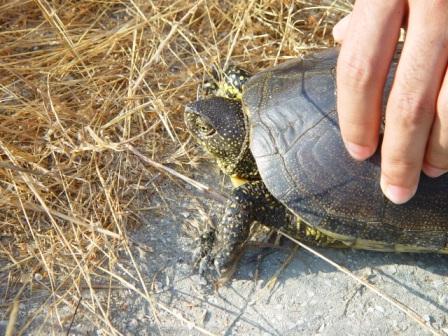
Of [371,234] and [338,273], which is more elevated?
[371,234]

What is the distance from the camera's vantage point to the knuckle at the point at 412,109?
158cm

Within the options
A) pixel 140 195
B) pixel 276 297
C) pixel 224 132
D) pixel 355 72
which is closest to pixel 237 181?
pixel 224 132

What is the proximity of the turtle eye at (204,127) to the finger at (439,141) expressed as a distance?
3.47ft

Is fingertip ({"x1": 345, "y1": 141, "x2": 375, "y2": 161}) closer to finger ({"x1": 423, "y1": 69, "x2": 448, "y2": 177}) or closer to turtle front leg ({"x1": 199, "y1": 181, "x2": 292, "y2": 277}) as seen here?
finger ({"x1": 423, "y1": 69, "x2": 448, "y2": 177})

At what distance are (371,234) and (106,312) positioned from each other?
1076mm

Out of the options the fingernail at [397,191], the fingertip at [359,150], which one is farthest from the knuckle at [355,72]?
the fingernail at [397,191]

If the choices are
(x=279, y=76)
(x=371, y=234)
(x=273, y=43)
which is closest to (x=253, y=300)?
(x=371, y=234)

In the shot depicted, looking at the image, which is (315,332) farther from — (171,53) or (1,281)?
(171,53)

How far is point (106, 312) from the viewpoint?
90.3 inches

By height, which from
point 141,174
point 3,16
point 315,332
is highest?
point 3,16

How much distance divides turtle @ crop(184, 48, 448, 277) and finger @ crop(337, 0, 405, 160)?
0.49 meters

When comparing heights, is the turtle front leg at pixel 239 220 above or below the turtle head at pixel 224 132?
below

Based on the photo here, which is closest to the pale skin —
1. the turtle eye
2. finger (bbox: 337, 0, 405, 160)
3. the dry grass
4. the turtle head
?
finger (bbox: 337, 0, 405, 160)

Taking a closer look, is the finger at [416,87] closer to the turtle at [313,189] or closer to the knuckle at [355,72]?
the knuckle at [355,72]
